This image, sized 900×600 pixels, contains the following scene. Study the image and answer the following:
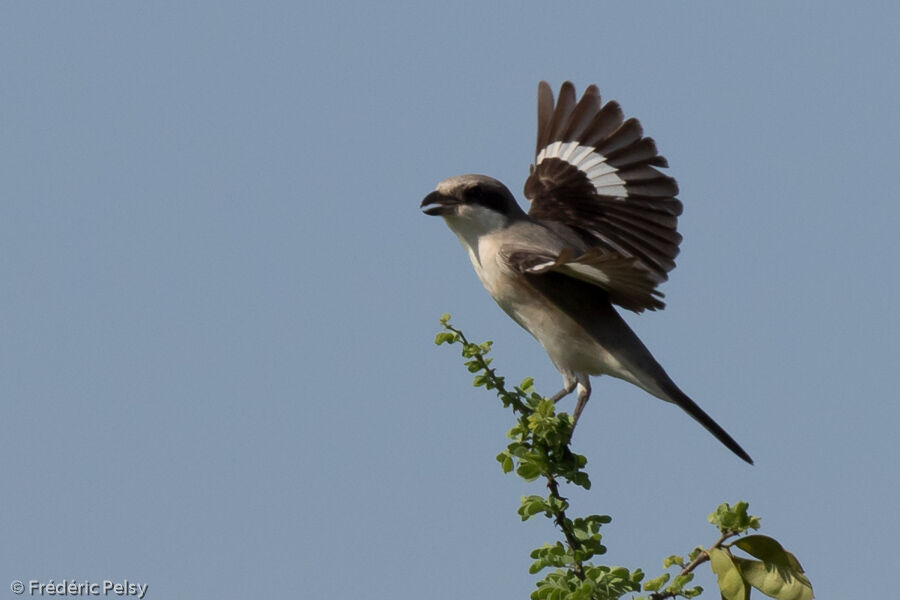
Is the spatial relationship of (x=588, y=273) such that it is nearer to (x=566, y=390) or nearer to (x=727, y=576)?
(x=566, y=390)

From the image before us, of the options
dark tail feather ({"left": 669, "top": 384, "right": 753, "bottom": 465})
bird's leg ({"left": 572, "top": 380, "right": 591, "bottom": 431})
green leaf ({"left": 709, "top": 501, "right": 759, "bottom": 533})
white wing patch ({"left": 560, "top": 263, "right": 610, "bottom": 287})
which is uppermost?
white wing patch ({"left": 560, "top": 263, "right": 610, "bottom": 287})

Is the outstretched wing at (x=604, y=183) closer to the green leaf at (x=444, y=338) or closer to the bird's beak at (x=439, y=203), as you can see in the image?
the bird's beak at (x=439, y=203)

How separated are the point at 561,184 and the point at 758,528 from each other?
285 cm

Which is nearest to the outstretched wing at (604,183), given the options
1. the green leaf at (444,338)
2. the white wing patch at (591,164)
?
the white wing patch at (591,164)

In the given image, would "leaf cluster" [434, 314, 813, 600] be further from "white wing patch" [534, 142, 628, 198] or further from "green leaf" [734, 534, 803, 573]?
"white wing patch" [534, 142, 628, 198]

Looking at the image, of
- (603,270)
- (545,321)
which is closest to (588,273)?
(603,270)

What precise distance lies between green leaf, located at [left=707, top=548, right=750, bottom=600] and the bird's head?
7.62 feet

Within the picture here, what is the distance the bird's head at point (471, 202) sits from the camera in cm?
530

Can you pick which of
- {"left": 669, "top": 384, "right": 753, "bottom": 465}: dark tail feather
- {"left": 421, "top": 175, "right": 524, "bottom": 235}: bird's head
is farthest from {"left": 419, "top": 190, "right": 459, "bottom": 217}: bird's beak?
{"left": 669, "top": 384, "right": 753, "bottom": 465}: dark tail feather

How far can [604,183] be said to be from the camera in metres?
5.79

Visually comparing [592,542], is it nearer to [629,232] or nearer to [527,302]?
[527,302]

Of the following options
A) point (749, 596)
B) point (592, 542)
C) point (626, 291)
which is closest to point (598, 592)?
point (592, 542)

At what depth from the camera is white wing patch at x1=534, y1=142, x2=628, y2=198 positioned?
18.8 feet

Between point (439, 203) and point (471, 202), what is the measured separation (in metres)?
0.15
